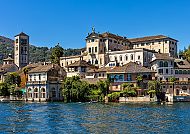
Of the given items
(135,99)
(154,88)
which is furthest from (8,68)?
(154,88)

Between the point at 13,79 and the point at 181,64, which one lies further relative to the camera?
the point at 13,79

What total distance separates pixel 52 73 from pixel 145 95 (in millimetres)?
33832

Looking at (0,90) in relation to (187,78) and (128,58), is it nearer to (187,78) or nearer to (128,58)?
(128,58)

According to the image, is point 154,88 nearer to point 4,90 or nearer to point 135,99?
point 135,99

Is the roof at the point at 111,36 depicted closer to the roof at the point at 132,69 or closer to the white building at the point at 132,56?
the white building at the point at 132,56

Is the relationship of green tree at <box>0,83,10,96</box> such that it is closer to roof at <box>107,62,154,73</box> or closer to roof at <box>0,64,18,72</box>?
roof at <box>0,64,18,72</box>

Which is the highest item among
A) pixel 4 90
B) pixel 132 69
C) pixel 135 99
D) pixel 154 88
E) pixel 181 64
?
pixel 181 64

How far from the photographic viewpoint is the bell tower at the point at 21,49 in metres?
167

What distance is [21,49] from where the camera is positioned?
16800 centimetres

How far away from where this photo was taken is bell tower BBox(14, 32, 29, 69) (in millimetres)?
167250

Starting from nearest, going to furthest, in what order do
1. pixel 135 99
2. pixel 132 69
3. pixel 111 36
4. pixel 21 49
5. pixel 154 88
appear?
1. pixel 135 99
2. pixel 154 88
3. pixel 132 69
4. pixel 111 36
5. pixel 21 49

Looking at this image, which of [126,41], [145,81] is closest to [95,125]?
[145,81]

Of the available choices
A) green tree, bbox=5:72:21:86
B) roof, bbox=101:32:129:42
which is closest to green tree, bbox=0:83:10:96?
green tree, bbox=5:72:21:86

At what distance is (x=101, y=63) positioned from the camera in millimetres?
124938
